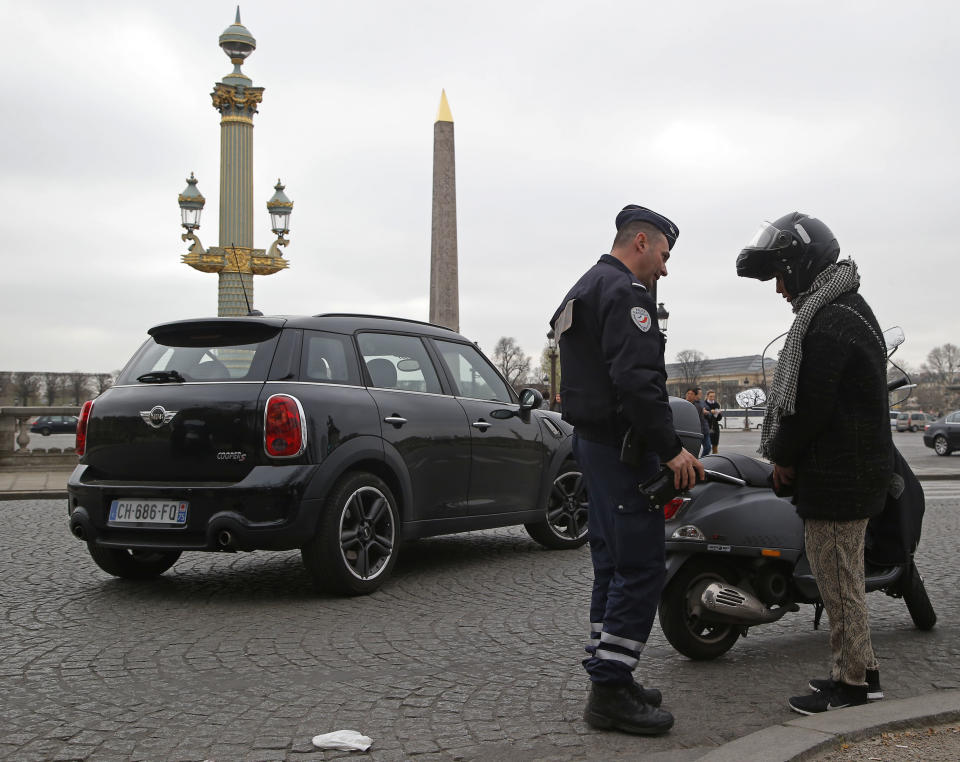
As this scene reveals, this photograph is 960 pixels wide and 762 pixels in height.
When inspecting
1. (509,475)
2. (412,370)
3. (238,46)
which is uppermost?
(238,46)

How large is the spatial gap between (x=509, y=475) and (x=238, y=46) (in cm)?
2256

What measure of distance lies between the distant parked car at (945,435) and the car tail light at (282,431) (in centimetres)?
2684

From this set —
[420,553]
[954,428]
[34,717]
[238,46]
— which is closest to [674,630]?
[34,717]

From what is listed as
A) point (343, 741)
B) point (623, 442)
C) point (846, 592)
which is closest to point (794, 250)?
point (623, 442)

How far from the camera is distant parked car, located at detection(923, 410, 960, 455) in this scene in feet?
96.1

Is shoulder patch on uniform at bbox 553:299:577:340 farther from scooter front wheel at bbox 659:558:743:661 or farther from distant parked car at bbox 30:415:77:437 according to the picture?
distant parked car at bbox 30:415:77:437

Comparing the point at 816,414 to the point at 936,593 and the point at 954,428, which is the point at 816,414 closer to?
the point at 936,593

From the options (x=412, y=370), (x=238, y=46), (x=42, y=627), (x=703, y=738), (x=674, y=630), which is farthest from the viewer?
(x=238, y=46)

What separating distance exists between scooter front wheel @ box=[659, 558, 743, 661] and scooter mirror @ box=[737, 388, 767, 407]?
0.69 meters

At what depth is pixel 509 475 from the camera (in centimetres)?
744

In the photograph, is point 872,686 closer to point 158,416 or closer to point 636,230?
point 636,230

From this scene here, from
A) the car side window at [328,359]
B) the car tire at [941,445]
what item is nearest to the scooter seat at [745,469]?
the car side window at [328,359]

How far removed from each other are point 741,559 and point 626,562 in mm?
1242

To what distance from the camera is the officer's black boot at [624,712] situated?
367 cm
